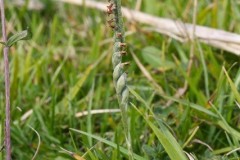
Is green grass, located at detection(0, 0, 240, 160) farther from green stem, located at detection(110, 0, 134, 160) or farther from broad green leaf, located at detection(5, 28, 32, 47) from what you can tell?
broad green leaf, located at detection(5, 28, 32, 47)

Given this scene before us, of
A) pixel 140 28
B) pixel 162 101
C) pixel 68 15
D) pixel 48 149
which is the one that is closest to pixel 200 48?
pixel 162 101

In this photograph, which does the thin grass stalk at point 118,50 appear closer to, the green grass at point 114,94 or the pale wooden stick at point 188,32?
the green grass at point 114,94

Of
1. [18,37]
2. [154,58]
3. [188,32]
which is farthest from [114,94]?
[18,37]

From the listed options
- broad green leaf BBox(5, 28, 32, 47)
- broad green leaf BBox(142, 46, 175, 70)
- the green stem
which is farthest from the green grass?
broad green leaf BBox(5, 28, 32, 47)

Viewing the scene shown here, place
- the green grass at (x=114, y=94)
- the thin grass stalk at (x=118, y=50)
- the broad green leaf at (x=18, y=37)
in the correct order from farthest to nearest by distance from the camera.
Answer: the green grass at (x=114, y=94)
the broad green leaf at (x=18, y=37)
the thin grass stalk at (x=118, y=50)

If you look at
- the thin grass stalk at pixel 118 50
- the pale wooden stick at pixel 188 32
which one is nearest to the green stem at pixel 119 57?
the thin grass stalk at pixel 118 50

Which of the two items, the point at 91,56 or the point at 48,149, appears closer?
the point at 48,149

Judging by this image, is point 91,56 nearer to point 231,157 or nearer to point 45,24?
point 45,24
